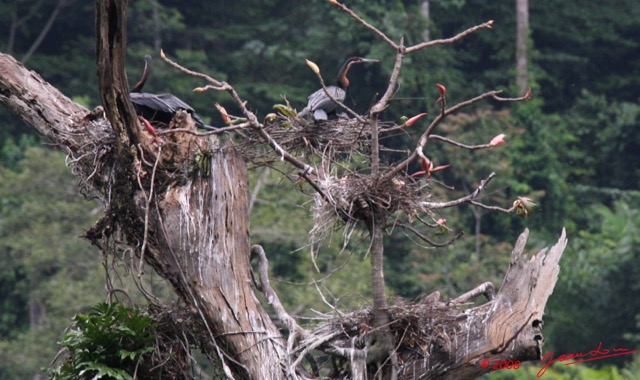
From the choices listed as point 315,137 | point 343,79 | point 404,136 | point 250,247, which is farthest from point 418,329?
point 404,136

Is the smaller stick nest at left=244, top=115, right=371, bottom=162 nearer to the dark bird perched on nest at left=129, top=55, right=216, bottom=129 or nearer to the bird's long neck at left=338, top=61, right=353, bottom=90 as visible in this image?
the dark bird perched on nest at left=129, top=55, right=216, bottom=129

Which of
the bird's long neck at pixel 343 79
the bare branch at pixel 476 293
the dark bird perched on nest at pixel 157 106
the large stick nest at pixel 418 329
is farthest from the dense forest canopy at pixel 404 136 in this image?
the large stick nest at pixel 418 329

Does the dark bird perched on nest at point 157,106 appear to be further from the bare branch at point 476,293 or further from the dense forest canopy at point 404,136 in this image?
the dense forest canopy at point 404,136

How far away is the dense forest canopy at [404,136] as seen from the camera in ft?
70.5

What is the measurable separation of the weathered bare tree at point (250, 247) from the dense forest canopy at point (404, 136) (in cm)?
1122

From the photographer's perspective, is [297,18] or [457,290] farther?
[297,18]

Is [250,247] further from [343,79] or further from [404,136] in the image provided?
[404,136]

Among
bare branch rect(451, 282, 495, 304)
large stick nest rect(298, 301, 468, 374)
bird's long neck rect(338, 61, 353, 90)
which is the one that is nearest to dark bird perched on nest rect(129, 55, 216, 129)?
bird's long neck rect(338, 61, 353, 90)

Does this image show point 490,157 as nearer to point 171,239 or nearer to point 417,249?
point 417,249

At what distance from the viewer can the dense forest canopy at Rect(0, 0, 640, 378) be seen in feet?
70.5

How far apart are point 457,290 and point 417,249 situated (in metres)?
1.50

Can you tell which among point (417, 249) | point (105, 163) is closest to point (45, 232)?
point (417, 249)

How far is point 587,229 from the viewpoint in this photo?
90.1 ft

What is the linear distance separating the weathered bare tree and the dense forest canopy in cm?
1122
